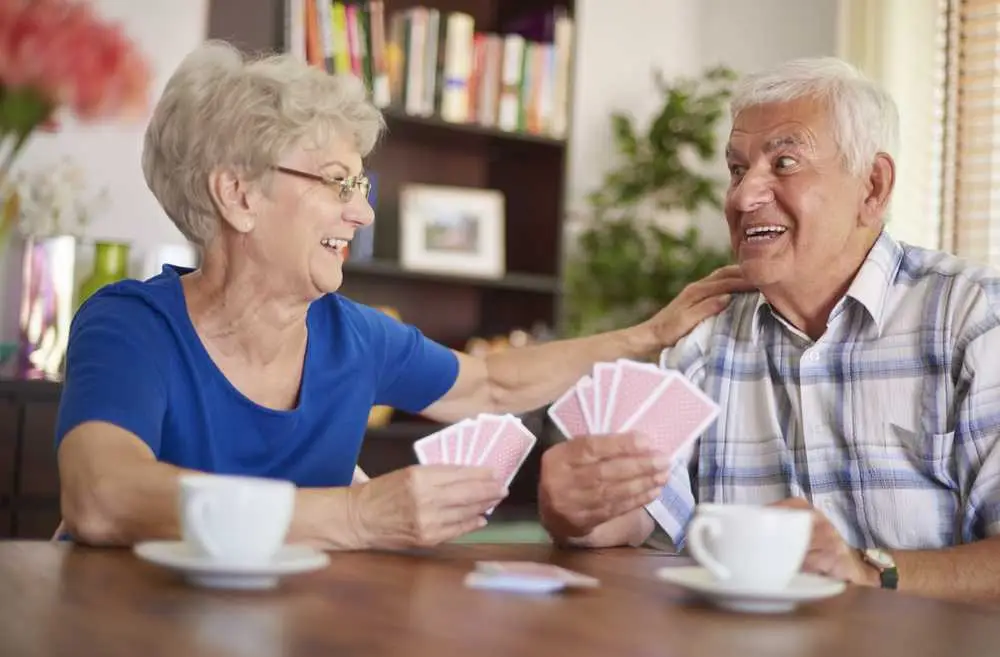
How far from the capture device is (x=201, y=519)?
1129 mm

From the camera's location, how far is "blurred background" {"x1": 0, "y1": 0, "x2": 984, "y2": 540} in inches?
143

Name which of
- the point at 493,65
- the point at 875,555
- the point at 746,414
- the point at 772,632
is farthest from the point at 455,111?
the point at 772,632

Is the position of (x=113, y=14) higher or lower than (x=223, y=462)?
higher

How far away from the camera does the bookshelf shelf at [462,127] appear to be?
3.90 meters

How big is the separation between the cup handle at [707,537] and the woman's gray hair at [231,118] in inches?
37.3

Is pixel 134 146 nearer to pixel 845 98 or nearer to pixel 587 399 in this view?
pixel 845 98

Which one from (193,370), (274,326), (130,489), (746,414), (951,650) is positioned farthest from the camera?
(746,414)

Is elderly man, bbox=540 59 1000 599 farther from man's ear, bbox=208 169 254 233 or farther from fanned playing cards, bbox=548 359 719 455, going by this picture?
man's ear, bbox=208 169 254 233

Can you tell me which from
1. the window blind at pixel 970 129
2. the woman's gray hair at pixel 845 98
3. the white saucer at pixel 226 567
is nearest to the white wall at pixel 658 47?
the window blind at pixel 970 129

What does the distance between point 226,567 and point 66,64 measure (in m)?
0.58

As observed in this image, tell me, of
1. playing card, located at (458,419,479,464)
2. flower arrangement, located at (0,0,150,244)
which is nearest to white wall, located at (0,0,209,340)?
playing card, located at (458,419,479,464)

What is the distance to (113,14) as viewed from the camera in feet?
11.7

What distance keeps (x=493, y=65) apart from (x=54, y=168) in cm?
145

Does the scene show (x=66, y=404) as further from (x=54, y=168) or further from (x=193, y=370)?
(x=54, y=168)
